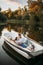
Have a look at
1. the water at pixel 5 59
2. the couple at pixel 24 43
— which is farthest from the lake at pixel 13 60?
the couple at pixel 24 43

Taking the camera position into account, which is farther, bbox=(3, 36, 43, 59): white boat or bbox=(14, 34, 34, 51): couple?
bbox=(14, 34, 34, 51): couple

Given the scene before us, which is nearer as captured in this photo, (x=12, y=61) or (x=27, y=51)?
(x=27, y=51)

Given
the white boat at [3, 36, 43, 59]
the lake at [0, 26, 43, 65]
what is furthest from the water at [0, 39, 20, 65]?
the white boat at [3, 36, 43, 59]

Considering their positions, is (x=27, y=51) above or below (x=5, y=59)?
above

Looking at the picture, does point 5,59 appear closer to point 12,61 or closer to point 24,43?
point 12,61

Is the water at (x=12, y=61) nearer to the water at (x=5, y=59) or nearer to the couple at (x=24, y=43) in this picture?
the water at (x=5, y=59)

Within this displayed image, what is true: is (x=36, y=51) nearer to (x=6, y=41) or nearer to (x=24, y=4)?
(x=6, y=41)

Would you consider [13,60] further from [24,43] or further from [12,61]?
[24,43]

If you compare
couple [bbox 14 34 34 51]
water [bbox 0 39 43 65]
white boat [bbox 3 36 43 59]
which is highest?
couple [bbox 14 34 34 51]

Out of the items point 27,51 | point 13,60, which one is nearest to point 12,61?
point 13,60

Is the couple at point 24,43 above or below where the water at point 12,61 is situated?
above

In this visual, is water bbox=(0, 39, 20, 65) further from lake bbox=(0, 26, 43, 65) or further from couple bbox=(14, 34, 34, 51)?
couple bbox=(14, 34, 34, 51)

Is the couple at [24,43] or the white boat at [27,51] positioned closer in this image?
the white boat at [27,51]

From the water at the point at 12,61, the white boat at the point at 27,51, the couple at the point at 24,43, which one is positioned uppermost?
the couple at the point at 24,43
